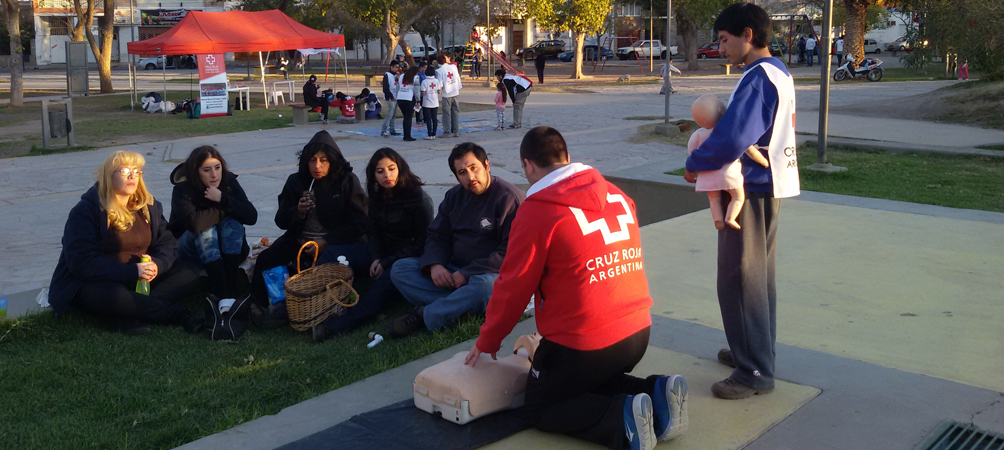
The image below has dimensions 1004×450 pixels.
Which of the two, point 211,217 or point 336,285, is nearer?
point 336,285

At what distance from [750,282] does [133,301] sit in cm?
373

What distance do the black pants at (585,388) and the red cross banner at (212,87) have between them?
64.8 feet

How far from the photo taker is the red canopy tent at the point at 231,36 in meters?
21.0

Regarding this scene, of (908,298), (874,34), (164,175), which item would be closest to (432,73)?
(164,175)

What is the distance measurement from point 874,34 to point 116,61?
62.4 metres

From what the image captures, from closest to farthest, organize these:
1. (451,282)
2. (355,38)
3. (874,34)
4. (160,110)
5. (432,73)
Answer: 1. (451,282)
2. (432,73)
3. (160,110)
4. (355,38)
5. (874,34)

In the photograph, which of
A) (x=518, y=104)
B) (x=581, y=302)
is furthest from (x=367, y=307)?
(x=518, y=104)

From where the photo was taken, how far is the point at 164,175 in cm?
1193

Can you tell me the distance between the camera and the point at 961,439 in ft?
10.5

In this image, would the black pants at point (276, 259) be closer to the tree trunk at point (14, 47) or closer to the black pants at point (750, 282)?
the black pants at point (750, 282)

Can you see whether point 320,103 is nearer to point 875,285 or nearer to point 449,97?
point 449,97

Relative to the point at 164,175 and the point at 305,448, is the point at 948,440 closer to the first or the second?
the point at 305,448

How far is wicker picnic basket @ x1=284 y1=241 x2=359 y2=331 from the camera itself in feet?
16.5

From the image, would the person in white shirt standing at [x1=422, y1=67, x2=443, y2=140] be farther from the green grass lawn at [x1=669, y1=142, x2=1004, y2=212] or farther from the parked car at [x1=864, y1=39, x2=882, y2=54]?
the parked car at [x1=864, y1=39, x2=882, y2=54]
